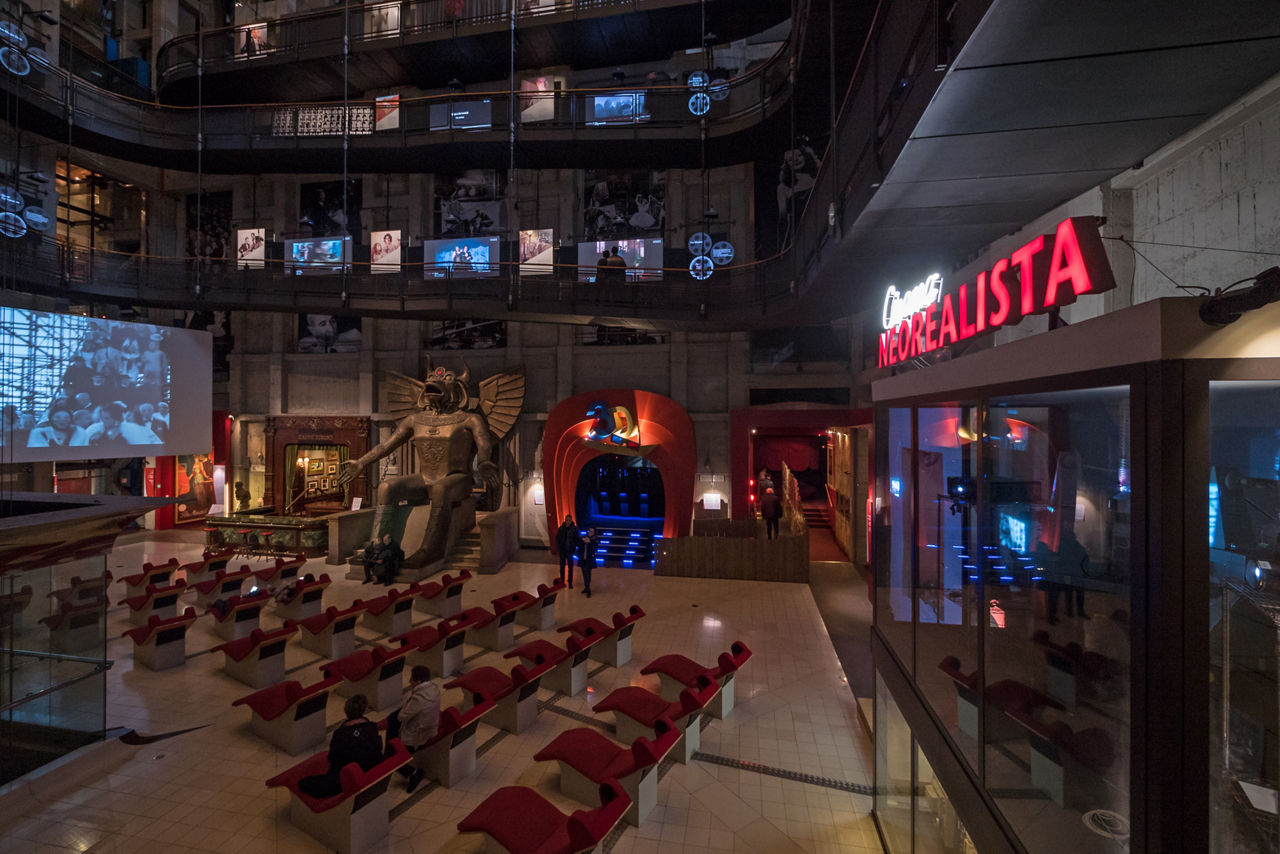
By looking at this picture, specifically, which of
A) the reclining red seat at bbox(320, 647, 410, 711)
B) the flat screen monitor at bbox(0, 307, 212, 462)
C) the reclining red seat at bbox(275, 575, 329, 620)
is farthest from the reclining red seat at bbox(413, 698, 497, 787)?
the flat screen monitor at bbox(0, 307, 212, 462)

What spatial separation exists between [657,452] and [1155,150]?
Answer: 1141cm

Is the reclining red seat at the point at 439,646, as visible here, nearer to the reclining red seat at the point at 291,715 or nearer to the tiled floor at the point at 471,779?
the tiled floor at the point at 471,779

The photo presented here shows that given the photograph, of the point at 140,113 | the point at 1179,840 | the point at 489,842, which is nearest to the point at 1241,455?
the point at 1179,840

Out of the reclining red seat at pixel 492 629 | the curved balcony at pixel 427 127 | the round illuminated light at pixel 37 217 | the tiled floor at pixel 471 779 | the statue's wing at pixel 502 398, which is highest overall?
the curved balcony at pixel 427 127

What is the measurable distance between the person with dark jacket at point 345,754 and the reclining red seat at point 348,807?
0.29ft

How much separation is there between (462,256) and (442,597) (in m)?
9.35

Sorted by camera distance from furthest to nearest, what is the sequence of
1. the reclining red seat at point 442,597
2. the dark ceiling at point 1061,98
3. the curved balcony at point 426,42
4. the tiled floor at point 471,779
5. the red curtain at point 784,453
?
the red curtain at point 784,453
the curved balcony at point 426,42
the reclining red seat at point 442,597
the tiled floor at point 471,779
the dark ceiling at point 1061,98

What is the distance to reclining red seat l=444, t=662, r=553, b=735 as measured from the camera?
6133 mm

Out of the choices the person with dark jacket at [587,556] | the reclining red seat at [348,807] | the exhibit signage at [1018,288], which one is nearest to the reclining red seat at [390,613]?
the person with dark jacket at [587,556]

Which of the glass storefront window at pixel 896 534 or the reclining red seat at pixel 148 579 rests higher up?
the glass storefront window at pixel 896 534

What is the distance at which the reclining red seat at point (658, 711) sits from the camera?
570 centimetres

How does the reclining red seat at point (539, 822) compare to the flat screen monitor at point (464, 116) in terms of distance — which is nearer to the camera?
the reclining red seat at point (539, 822)

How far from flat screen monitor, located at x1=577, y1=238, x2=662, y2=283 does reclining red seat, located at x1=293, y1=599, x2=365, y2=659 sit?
9.74 metres

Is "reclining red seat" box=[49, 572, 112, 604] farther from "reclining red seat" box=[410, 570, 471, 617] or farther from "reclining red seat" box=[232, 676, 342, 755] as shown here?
"reclining red seat" box=[410, 570, 471, 617]
